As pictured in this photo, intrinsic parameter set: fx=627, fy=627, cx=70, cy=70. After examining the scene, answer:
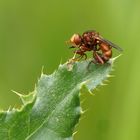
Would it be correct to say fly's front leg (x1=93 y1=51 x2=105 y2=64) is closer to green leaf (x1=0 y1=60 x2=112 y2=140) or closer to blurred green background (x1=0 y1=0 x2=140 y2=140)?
green leaf (x1=0 y1=60 x2=112 y2=140)

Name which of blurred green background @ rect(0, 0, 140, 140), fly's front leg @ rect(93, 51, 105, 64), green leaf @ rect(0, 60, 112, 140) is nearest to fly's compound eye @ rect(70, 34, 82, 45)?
fly's front leg @ rect(93, 51, 105, 64)

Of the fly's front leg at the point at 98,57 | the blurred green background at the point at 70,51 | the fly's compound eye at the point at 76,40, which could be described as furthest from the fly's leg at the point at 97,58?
the blurred green background at the point at 70,51

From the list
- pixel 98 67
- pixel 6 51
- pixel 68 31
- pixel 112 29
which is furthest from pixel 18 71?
pixel 98 67

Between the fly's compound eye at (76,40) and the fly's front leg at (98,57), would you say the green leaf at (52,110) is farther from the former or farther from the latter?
the fly's compound eye at (76,40)

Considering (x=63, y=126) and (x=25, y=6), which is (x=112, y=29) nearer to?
(x=25, y=6)

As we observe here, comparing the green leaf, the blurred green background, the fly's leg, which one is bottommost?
the green leaf

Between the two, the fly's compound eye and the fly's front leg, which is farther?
the fly's compound eye

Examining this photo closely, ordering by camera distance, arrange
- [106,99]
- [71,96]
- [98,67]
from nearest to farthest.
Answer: [71,96]
[98,67]
[106,99]
